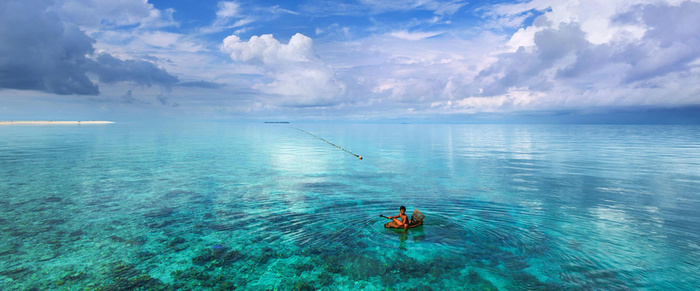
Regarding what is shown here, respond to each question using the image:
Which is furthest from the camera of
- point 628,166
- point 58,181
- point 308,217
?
point 628,166

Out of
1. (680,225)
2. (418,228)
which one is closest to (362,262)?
(418,228)

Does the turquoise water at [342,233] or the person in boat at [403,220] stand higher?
the person in boat at [403,220]

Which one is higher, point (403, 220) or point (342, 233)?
point (403, 220)

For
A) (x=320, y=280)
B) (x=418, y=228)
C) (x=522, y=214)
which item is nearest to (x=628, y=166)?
(x=522, y=214)

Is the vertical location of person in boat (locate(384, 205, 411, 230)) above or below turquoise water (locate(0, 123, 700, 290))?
above

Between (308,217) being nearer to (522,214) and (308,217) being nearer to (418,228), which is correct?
(418,228)

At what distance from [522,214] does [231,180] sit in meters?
27.7

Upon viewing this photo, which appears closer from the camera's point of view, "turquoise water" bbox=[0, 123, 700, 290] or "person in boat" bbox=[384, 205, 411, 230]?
"turquoise water" bbox=[0, 123, 700, 290]

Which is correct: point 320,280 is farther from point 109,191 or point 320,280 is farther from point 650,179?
point 650,179

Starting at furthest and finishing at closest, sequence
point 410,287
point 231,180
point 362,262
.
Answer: point 231,180 → point 362,262 → point 410,287

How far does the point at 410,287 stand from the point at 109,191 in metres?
28.3

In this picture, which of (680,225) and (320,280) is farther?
(680,225)

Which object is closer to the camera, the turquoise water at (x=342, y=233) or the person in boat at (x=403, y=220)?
the turquoise water at (x=342, y=233)

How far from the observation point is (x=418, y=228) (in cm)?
1912
